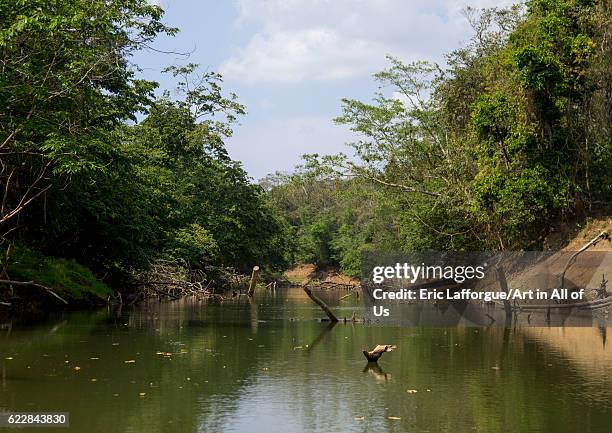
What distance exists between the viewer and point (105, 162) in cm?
2625

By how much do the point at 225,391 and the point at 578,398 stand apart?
5.46m

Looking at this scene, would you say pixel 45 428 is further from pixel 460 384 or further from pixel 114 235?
pixel 114 235

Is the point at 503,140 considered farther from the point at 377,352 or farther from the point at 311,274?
the point at 311,274

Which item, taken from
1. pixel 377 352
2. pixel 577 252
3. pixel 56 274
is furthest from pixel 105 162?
pixel 577 252

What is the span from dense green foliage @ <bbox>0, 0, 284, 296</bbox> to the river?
3516mm

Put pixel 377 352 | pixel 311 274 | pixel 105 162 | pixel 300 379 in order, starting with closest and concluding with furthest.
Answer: pixel 300 379, pixel 377 352, pixel 105 162, pixel 311 274

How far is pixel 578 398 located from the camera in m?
11.9

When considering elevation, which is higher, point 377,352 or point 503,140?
point 503,140

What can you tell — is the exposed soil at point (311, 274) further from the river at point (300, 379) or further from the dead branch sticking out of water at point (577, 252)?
the river at point (300, 379)

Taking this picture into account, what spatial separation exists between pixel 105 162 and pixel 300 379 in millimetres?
15042

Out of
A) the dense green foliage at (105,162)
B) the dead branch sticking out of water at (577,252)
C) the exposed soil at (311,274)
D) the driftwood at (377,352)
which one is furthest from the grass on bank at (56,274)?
the exposed soil at (311,274)

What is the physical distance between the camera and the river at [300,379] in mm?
10203

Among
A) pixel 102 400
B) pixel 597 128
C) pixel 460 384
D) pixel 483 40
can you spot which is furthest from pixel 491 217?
pixel 102 400

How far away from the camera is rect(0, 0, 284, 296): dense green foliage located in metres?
18.9
